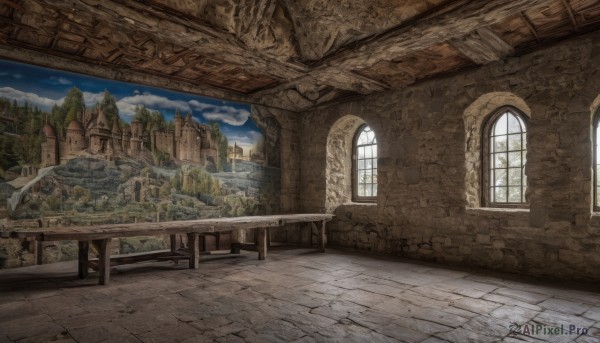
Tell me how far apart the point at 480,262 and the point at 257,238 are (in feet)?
11.9

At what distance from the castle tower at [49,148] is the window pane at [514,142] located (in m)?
7.14

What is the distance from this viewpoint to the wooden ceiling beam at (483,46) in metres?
4.66

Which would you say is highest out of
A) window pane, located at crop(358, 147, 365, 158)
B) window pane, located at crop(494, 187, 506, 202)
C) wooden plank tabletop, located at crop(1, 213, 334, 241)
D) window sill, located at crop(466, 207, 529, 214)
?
window pane, located at crop(358, 147, 365, 158)

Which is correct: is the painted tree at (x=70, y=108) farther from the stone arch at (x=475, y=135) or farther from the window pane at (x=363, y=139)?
the stone arch at (x=475, y=135)

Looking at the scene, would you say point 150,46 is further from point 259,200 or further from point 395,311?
point 395,311

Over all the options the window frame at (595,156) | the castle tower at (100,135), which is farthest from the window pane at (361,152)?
the castle tower at (100,135)

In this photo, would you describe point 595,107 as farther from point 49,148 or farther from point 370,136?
point 49,148

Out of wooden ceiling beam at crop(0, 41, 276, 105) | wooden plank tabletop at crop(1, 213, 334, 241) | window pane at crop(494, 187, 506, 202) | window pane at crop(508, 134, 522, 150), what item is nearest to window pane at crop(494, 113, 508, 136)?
window pane at crop(508, 134, 522, 150)

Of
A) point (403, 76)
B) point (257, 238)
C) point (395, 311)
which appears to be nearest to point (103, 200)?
point (257, 238)

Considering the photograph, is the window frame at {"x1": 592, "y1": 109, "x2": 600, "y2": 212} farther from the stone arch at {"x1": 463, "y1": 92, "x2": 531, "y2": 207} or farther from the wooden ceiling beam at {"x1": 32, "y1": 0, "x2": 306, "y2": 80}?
the wooden ceiling beam at {"x1": 32, "y1": 0, "x2": 306, "y2": 80}

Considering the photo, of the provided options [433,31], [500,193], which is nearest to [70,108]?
[433,31]

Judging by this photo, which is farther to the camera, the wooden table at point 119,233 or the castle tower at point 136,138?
the castle tower at point 136,138

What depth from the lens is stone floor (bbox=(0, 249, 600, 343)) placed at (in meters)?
3.06

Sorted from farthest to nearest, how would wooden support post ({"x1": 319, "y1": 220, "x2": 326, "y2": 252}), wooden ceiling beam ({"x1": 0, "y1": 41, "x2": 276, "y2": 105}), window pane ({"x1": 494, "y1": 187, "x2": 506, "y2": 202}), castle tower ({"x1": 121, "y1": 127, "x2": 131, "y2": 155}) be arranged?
wooden support post ({"x1": 319, "y1": 220, "x2": 326, "y2": 252}) → castle tower ({"x1": 121, "y1": 127, "x2": 131, "y2": 155}) → window pane ({"x1": 494, "y1": 187, "x2": 506, "y2": 202}) → wooden ceiling beam ({"x1": 0, "y1": 41, "x2": 276, "y2": 105})
